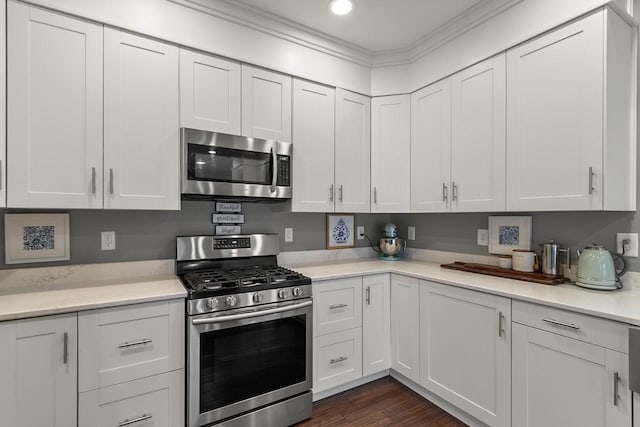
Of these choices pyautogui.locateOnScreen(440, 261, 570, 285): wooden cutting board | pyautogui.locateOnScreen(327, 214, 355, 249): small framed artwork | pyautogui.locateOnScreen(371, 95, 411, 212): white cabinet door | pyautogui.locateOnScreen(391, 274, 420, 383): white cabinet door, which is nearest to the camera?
pyautogui.locateOnScreen(440, 261, 570, 285): wooden cutting board

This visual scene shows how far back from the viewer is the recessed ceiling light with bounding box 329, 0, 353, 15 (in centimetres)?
215

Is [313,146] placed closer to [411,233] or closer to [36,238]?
[411,233]

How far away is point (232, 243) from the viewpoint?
95.0 inches

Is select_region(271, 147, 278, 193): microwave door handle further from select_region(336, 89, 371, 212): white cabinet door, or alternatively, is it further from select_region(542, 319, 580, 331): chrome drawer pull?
select_region(542, 319, 580, 331): chrome drawer pull

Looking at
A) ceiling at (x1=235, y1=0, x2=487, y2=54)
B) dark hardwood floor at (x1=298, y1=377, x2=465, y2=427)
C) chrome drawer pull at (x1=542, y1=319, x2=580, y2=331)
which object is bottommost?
dark hardwood floor at (x1=298, y1=377, x2=465, y2=427)

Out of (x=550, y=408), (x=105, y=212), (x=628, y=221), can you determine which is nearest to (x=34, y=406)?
(x=105, y=212)

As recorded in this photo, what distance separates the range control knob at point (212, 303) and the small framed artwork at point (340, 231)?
1377 millimetres

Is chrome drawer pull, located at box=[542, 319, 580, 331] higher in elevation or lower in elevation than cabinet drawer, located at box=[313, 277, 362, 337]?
higher

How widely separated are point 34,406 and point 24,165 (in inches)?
45.0

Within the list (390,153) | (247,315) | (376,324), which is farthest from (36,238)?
(390,153)

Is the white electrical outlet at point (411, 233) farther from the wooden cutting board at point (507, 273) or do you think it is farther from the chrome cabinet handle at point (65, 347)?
the chrome cabinet handle at point (65, 347)

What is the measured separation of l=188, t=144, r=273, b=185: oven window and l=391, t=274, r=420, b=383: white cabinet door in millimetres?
1284

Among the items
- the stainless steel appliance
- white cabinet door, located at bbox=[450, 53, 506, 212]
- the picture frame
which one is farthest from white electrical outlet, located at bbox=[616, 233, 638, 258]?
the stainless steel appliance

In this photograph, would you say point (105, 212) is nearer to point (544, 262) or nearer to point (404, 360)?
point (404, 360)
